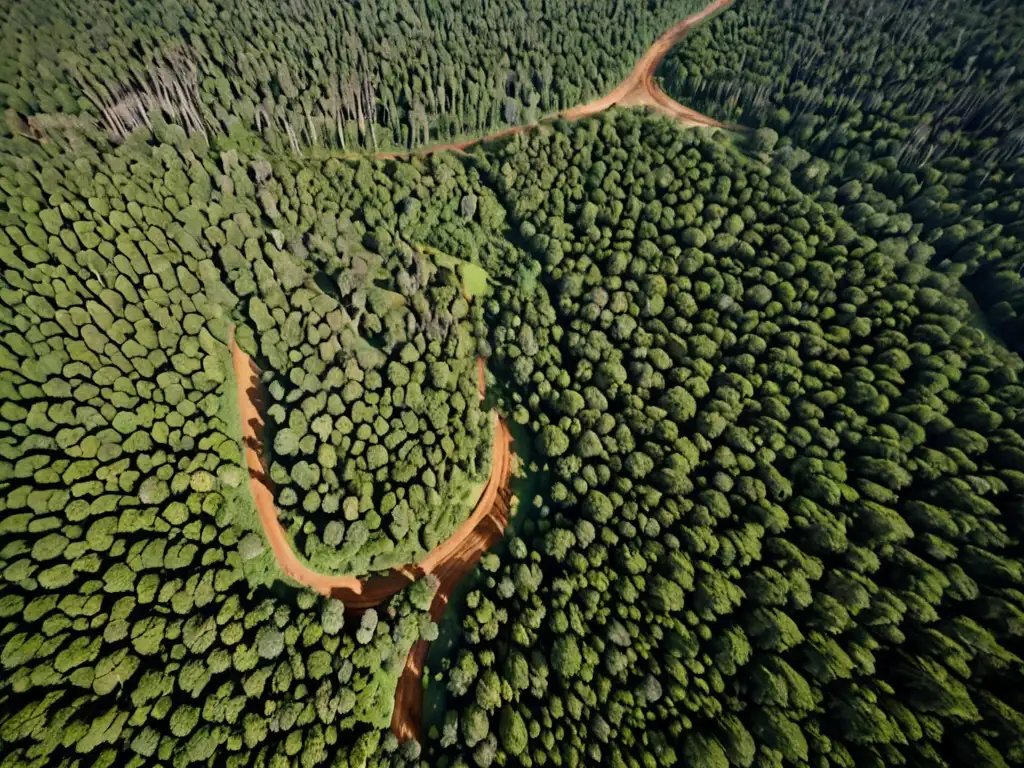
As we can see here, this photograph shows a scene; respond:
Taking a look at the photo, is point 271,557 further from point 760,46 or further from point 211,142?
point 760,46

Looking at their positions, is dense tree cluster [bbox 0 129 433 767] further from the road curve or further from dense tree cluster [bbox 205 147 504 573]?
dense tree cluster [bbox 205 147 504 573]

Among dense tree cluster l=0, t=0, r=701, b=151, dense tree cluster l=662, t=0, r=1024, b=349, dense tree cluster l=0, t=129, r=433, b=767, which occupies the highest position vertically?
dense tree cluster l=662, t=0, r=1024, b=349

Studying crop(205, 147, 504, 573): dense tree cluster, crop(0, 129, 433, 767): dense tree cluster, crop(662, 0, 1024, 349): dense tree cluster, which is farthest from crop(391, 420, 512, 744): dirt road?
crop(662, 0, 1024, 349): dense tree cluster

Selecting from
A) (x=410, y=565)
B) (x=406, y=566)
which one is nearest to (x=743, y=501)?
(x=410, y=565)

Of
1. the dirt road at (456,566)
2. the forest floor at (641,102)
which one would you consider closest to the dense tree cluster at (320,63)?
the forest floor at (641,102)

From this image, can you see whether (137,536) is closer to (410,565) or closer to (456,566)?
(410,565)

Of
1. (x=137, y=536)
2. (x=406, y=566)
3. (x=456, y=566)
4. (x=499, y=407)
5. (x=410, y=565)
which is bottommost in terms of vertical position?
(x=137, y=536)
